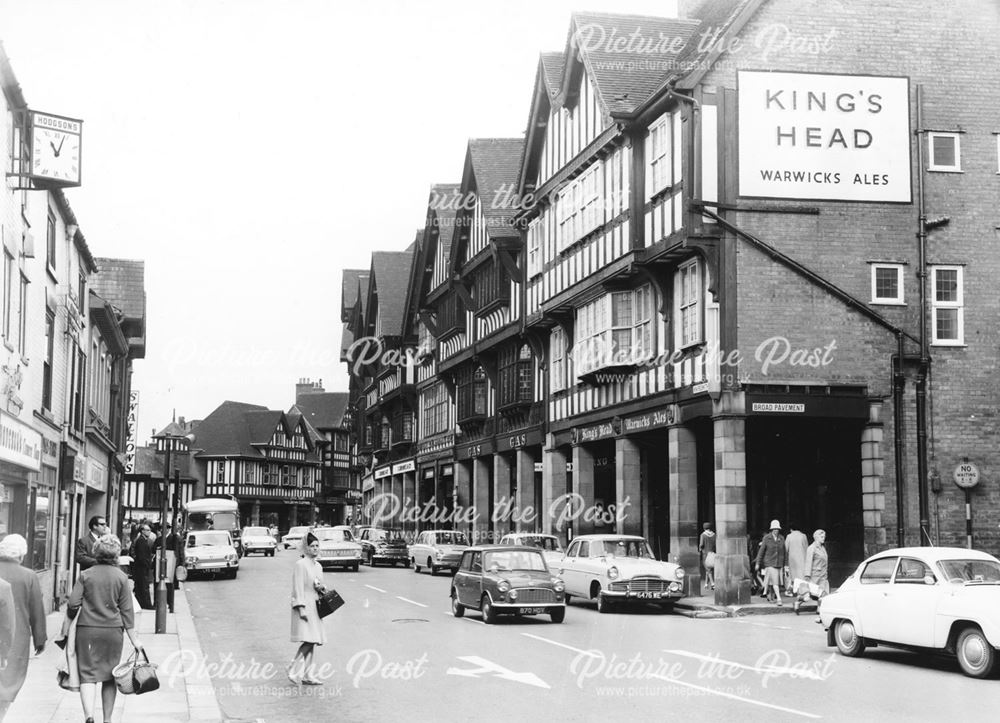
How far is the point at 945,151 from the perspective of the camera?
92.1 ft

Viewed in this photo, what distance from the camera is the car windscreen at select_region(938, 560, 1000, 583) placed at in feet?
48.4

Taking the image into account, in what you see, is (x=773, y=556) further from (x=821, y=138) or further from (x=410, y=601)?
(x=821, y=138)

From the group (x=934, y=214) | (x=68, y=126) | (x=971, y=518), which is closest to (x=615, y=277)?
Result: (x=934, y=214)

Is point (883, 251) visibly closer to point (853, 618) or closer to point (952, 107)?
point (952, 107)

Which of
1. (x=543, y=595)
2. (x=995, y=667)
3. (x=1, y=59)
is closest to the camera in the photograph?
(x=995, y=667)

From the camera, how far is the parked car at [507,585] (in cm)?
2097

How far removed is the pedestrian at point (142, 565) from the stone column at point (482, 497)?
22.9 m

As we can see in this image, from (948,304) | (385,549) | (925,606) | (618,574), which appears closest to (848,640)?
(925,606)

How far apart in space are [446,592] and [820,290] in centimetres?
1220

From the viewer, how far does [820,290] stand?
2684cm

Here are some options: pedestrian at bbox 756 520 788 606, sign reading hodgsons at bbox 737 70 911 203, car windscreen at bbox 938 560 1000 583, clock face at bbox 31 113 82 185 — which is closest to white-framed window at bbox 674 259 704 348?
sign reading hodgsons at bbox 737 70 911 203

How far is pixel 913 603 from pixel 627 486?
1651 centimetres

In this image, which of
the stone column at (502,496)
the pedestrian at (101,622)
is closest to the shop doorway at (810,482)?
the stone column at (502,496)

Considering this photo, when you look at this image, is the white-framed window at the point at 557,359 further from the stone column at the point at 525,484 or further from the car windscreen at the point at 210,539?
the car windscreen at the point at 210,539
